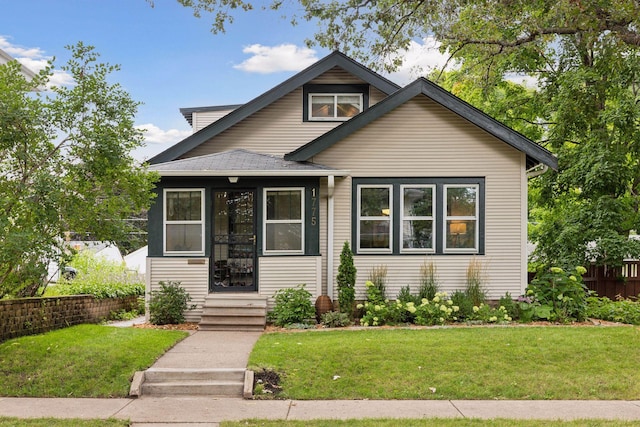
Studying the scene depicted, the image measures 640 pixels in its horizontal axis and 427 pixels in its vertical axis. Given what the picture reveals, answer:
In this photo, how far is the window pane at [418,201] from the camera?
11.6m

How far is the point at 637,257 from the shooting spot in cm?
1355

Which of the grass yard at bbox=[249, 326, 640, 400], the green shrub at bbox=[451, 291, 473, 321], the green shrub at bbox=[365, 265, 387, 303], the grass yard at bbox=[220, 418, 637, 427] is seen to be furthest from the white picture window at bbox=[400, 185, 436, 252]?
the grass yard at bbox=[220, 418, 637, 427]

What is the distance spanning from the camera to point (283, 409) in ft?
20.3

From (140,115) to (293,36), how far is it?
654 cm

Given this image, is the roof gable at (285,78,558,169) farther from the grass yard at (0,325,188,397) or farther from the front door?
the grass yard at (0,325,188,397)

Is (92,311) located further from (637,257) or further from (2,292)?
(637,257)

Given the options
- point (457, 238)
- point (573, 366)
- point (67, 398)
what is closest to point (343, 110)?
point (457, 238)

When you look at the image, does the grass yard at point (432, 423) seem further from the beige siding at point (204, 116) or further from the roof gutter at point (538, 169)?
the beige siding at point (204, 116)

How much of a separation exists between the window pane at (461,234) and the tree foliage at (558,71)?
3948 millimetres

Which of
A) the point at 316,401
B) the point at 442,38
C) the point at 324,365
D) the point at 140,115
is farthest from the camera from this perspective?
the point at 442,38

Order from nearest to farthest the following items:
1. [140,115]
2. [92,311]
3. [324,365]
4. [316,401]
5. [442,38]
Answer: [316,401] → [324,365] → [140,115] → [92,311] → [442,38]

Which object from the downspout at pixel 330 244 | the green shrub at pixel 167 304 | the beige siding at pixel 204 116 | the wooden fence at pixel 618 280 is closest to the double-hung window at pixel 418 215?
the downspout at pixel 330 244

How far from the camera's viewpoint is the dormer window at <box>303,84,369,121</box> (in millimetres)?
13078

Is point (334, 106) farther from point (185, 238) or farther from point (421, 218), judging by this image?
point (185, 238)
